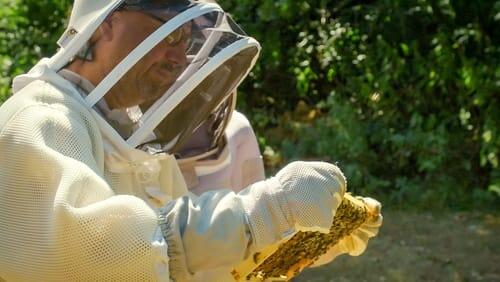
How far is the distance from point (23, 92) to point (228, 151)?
141 centimetres

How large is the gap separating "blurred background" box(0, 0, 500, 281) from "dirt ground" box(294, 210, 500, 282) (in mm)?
12

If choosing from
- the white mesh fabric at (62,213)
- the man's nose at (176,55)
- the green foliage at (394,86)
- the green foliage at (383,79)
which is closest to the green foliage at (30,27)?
the green foliage at (383,79)

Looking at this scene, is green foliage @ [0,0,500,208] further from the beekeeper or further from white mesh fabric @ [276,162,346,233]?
white mesh fabric @ [276,162,346,233]

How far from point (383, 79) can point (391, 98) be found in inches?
10.9

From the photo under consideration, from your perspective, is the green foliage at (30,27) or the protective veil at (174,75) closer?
the protective veil at (174,75)

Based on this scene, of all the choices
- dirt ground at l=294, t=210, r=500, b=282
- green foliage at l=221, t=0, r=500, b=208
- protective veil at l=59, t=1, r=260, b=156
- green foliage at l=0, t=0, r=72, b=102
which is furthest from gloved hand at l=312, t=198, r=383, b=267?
green foliage at l=0, t=0, r=72, b=102

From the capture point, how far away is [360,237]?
8.92 feet

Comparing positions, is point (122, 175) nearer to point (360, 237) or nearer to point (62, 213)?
point (62, 213)

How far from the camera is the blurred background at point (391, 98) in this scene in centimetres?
661

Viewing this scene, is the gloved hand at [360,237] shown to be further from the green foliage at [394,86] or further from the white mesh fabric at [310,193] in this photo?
the green foliage at [394,86]

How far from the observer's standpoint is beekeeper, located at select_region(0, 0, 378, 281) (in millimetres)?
1986

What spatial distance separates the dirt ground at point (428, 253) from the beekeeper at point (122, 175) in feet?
12.0

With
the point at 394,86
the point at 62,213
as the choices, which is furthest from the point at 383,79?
the point at 62,213

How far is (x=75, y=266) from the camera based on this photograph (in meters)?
1.99
